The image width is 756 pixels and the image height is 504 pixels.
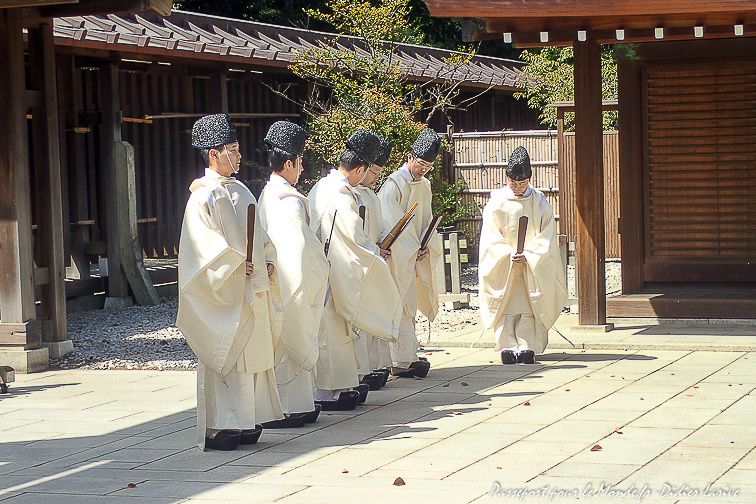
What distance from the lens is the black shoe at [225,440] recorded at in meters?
6.82

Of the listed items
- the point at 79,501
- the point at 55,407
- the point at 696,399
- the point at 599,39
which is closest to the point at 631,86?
the point at 599,39

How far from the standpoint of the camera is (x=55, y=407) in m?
8.45

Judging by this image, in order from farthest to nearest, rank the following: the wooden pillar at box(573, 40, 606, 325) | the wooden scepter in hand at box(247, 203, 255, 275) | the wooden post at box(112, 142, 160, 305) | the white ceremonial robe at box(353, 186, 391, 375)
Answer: the wooden post at box(112, 142, 160, 305) → the wooden pillar at box(573, 40, 606, 325) → the white ceremonial robe at box(353, 186, 391, 375) → the wooden scepter in hand at box(247, 203, 255, 275)

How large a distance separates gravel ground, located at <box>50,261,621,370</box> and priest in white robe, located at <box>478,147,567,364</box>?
4.61 feet

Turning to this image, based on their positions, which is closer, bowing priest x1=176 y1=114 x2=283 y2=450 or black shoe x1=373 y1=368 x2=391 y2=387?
bowing priest x1=176 y1=114 x2=283 y2=450

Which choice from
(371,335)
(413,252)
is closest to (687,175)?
(413,252)

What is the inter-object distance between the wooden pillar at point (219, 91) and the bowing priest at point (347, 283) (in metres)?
7.17

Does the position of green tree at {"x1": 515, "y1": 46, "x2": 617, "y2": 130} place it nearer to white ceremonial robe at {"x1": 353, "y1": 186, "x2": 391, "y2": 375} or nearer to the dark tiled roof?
the dark tiled roof

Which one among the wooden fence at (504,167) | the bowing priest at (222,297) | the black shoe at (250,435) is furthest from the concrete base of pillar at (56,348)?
the wooden fence at (504,167)

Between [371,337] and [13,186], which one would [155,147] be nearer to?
[13,186]

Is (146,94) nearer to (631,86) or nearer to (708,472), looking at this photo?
(631,86)

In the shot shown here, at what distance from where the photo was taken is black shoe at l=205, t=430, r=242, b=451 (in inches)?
268

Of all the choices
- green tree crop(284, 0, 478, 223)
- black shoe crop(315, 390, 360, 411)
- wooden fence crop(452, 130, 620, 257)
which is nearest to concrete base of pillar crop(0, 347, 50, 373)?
black shoe crop(315, 390, 360, 411)

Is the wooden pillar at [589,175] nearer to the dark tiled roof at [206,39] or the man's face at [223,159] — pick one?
the dark tiled roof at [206,39]
